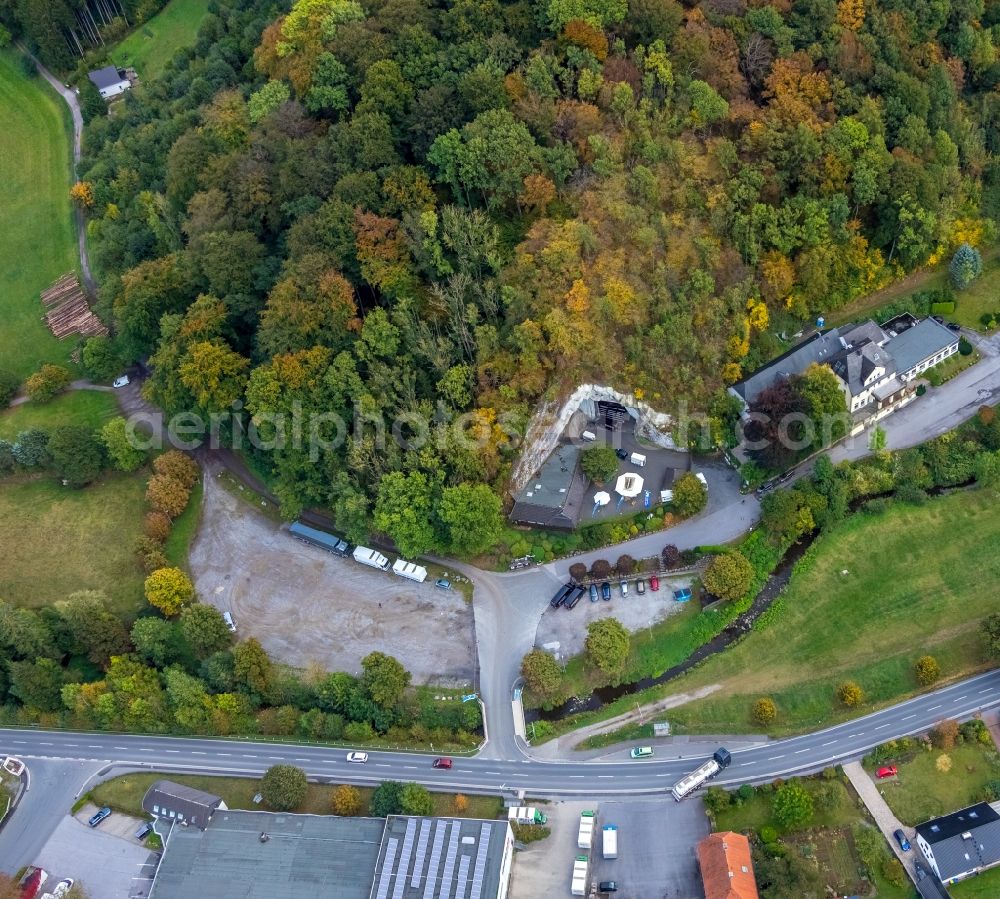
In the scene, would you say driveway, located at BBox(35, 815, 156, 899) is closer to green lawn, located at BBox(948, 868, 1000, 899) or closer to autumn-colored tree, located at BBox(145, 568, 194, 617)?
autumn-colored tree, located at BBox(145, 568, 194, 617)

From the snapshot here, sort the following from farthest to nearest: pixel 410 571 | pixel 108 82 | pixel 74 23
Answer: pixel 74 23
pixel 108 82
pixel 410 571

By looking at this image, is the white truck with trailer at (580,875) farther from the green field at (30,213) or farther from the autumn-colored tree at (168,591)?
the green field at (30,213)

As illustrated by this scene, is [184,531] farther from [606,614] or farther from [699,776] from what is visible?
[699,776]

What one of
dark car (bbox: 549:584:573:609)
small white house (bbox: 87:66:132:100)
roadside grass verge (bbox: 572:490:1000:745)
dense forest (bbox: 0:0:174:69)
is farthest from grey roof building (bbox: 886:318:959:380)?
dense forest (bbox: 0:0:174:69)

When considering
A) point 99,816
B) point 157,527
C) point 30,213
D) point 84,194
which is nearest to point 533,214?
point 157,527

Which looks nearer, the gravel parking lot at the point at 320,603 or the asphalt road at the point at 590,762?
the asphalt road at the point at 590,762

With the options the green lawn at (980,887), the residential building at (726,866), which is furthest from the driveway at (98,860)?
the green lawn at (980,887)

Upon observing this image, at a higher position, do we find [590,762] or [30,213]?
[30,213]
